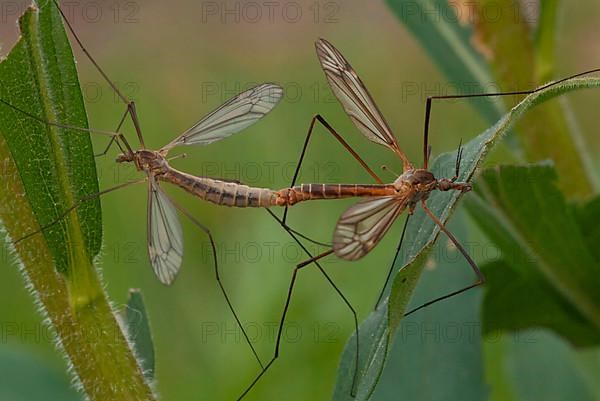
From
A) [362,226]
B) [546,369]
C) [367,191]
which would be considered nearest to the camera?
[362,226]

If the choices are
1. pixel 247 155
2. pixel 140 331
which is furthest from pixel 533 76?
pixel 247 155

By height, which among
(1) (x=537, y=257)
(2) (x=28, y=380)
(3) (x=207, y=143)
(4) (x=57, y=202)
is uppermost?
(3) (x=207, y=143)

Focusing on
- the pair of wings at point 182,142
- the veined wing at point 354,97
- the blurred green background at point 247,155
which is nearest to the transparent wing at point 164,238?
the pair of wings at point 182,142

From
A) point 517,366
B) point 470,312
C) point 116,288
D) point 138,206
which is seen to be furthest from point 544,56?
point 138,206

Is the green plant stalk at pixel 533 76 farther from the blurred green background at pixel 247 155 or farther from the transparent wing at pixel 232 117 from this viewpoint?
the transparent wing at pixel 232 117

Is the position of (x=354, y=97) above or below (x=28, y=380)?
above

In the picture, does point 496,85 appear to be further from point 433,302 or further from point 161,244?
point 161,244

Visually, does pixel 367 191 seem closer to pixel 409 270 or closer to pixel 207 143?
pixel 207 143
